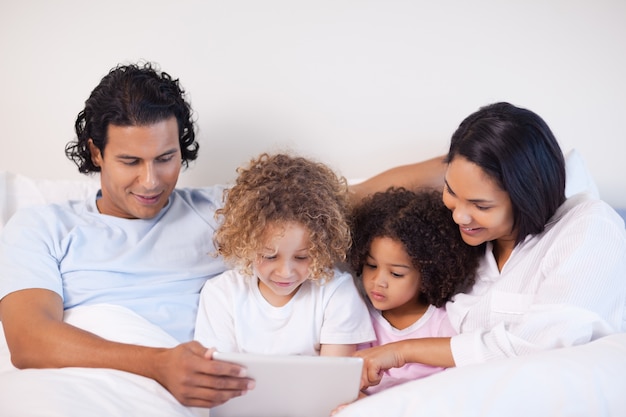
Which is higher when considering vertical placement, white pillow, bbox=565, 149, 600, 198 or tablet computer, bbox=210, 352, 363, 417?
white pillow, bbox=565, 149, 600, 198

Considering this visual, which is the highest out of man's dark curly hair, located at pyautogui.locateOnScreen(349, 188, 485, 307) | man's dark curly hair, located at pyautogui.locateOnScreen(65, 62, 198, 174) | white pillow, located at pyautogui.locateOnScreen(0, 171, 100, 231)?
man's dark curly hair, located at pyautogui.locateOnScreen(65, 62, 198, 174)

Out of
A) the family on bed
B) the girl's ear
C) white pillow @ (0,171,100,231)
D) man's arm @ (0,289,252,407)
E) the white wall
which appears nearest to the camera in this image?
man's arm @ (0,289,252,407)

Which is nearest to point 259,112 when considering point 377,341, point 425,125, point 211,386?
point 425,125

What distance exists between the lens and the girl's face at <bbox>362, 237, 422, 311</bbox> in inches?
68.6

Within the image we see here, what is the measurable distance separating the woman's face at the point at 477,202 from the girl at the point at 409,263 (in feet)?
0.42

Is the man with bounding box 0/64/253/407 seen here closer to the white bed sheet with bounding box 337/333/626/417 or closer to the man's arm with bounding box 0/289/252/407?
the man's arm with bounding box 0/289/252/407

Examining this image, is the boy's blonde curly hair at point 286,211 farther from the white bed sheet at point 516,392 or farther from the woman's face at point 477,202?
the white bed sheet at point 516,392

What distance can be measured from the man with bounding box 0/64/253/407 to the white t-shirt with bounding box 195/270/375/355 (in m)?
0.10

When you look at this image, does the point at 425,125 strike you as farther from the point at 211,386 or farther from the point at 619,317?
the point at 211,386

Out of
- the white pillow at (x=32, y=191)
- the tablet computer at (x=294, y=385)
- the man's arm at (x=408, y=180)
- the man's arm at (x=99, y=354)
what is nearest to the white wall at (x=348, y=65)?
the man's arm at (x=408, y=180)

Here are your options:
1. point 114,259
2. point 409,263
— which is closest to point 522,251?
point 409,263

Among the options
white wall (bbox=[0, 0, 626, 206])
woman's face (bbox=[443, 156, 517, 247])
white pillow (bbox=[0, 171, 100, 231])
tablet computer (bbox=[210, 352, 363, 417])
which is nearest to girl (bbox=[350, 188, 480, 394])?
woman's face (bbox=[443, 156, 517, 247])

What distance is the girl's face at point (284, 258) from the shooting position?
160 centimetres

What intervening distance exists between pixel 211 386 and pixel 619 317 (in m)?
0.91
